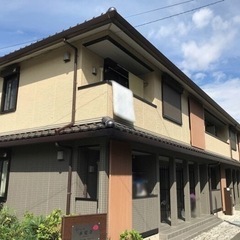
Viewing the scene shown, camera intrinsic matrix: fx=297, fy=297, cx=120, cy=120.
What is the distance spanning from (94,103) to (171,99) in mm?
4828

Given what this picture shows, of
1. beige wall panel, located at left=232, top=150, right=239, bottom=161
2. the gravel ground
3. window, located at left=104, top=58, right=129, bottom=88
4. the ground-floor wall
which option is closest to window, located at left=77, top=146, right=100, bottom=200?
the ground-floor wall

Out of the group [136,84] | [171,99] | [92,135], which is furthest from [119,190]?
[171,99]

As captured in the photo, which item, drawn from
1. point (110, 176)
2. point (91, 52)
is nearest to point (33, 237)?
point (110, 176)

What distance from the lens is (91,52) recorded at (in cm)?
921

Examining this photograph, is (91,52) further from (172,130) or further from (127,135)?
(172,130)

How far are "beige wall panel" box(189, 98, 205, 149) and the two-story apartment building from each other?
1370 millimetres

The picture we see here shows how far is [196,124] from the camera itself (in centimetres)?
1420

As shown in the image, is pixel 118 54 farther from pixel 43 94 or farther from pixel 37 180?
pixel 37 180

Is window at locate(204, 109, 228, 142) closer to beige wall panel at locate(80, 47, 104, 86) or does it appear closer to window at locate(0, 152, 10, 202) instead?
beige wall panel at locate(80, 47, 104, 86)

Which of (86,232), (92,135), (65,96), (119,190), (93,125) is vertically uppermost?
(65,96)

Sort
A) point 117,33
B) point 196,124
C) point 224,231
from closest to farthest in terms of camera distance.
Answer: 1. point 117,33
2. point 224,231
3. point 196,124

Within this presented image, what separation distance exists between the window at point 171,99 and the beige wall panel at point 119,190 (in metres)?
3.59

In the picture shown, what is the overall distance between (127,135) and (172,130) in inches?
190

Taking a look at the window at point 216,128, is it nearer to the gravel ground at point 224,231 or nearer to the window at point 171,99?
the gravel ground at point 224,231
